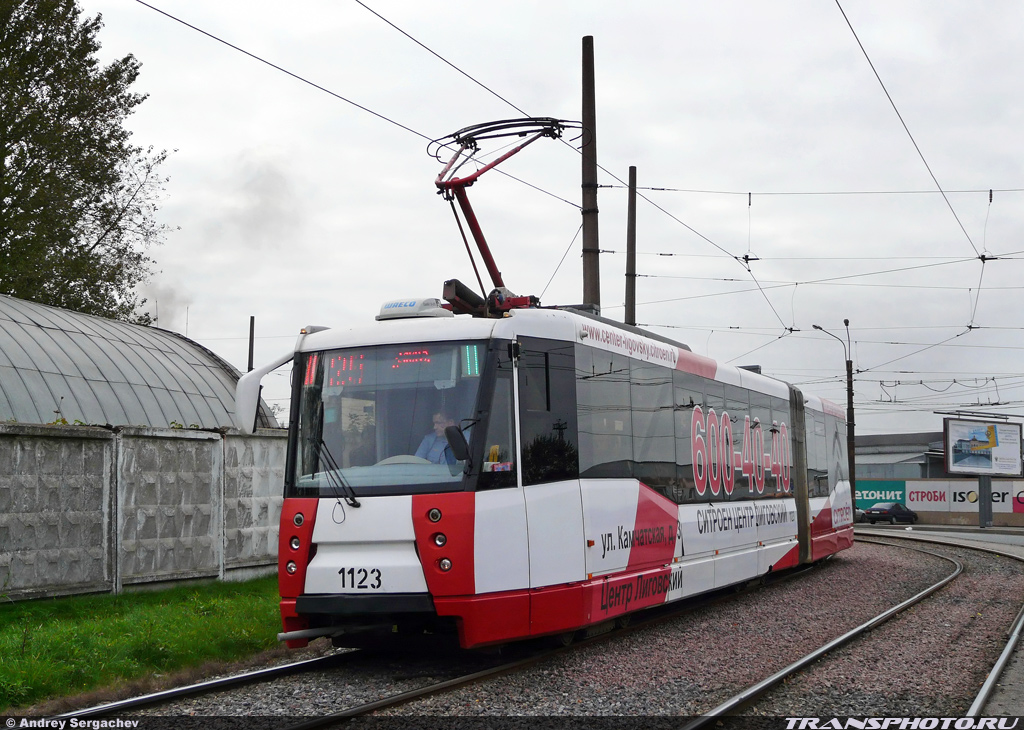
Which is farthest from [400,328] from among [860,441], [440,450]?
[860,441]

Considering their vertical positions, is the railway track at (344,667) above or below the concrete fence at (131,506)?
below

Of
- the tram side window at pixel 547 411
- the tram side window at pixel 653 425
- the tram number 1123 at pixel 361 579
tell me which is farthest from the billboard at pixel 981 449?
the tram number 1123 at pixel 361 579

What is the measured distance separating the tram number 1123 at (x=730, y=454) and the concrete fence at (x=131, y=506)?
6.11m

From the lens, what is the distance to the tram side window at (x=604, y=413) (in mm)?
9719

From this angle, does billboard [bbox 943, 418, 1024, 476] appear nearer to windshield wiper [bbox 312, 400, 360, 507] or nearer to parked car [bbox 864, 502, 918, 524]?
parked car [bbox 864, 502, 918, 524]

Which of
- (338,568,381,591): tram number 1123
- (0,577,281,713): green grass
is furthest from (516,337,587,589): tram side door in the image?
(0,577,281,713): green grass

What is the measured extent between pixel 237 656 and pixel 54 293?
22961mm

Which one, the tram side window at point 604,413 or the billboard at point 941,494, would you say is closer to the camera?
the tram side window at point 604,413

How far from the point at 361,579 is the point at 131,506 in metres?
5.24

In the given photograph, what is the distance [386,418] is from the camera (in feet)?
28.8

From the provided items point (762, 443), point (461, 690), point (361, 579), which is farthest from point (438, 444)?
point (762, 443)

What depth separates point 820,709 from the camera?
7.36 meters

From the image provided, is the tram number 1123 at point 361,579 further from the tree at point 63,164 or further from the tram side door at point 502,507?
the tree at point 63,164

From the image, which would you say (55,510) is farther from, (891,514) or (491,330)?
(891,514)
